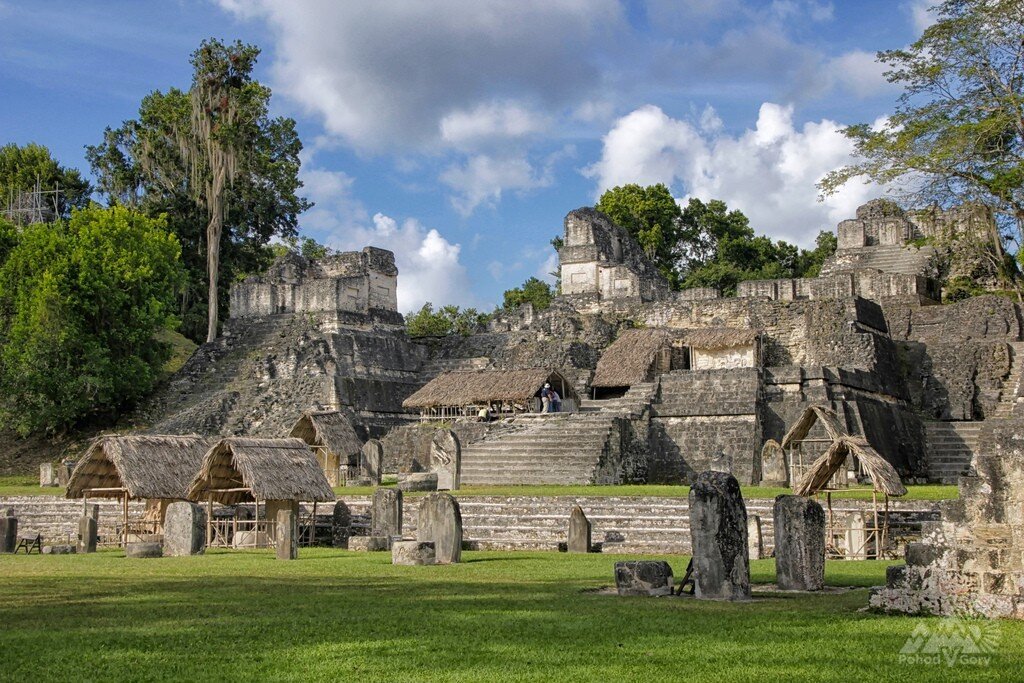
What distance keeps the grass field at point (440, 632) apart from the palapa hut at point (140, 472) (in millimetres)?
6596

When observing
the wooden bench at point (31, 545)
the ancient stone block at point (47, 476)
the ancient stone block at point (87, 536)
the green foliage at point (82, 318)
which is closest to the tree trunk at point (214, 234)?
the green foliage at point (82, 318)

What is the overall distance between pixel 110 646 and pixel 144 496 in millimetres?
11929

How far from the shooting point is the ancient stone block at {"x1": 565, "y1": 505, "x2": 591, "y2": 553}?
17.7 m

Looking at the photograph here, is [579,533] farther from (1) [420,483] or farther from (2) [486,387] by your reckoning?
(2) [486,387]

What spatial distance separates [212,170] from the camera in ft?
145

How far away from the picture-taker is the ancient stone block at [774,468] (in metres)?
25.7

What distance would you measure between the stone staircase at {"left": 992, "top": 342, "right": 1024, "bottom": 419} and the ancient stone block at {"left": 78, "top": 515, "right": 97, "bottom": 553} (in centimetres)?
2169

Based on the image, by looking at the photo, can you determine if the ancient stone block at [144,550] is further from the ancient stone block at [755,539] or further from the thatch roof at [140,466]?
the ancient stone block at [755,539]

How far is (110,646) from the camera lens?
27.6ft

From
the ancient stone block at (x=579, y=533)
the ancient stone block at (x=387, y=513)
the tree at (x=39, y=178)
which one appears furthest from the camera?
the tree at (x=39, y=178)

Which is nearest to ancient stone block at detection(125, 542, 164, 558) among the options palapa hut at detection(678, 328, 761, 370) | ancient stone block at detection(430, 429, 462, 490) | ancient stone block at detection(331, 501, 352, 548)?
ancient stone block at detection(331, 501, 352, 548)

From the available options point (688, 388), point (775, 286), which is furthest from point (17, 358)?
point (775, 286)

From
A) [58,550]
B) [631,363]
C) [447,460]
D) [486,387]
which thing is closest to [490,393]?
Answer: [486,387]

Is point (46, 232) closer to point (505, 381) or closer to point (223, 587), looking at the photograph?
point (505, 381)
